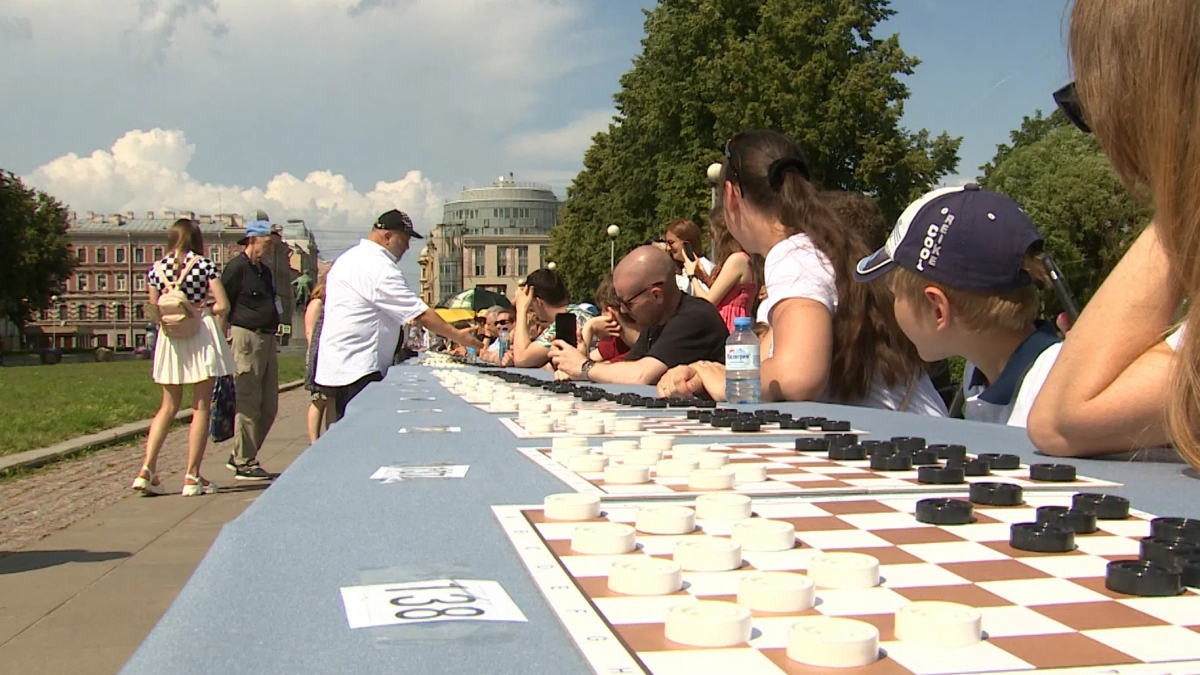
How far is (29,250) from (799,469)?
62.8m

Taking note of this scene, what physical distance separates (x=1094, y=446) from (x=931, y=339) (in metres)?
0.88

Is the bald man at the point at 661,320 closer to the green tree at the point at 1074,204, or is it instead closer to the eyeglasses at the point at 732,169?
the eyeglasses at the point at 732,169

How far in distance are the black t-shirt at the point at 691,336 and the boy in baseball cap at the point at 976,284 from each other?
2432mm

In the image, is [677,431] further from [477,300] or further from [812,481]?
[477,300]

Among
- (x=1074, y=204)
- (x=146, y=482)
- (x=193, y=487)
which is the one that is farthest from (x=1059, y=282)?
(x=1074, y=204)

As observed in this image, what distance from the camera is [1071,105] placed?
86.4 inches

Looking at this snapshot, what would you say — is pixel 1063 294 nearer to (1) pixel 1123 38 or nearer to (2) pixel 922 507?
(1) pixel 1123 38

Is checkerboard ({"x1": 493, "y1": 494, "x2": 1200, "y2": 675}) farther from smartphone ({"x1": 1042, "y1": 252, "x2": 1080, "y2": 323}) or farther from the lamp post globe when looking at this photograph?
the lamp post globe

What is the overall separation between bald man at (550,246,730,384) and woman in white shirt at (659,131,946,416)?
3.93 ft

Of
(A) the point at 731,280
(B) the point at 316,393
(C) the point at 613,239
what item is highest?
(C) the point at 613,239

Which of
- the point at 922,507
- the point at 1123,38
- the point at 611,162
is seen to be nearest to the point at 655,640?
the point at 922,507

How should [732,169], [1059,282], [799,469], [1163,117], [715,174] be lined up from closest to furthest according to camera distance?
1. [1163,117]
2. [799,469]
3. [1059,282]
4. [732,169]
5. [715,174]

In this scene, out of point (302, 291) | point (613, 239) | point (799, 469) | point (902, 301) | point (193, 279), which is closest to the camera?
point (799, 469)

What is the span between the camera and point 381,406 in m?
4.13
